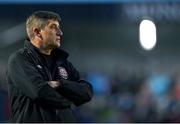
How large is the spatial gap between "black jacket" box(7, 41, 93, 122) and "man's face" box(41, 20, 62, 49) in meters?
0.09

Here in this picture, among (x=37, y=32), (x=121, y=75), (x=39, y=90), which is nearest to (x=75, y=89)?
(x=39, y=90)

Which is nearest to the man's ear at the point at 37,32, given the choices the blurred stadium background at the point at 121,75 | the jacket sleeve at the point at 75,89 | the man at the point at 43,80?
the man at the point at 43,80

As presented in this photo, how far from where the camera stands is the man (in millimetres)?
4219

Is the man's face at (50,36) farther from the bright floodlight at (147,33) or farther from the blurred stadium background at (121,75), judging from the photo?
the bright floodlight at (147,33)

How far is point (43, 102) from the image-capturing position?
13.9ft

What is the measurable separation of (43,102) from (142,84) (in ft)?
18.5

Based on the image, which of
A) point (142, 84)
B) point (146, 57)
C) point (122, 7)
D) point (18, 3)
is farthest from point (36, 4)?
point (146, 57)

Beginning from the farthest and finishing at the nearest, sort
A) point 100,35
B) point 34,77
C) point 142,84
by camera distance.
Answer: point 100,35 < point 142,84 < point 34,77

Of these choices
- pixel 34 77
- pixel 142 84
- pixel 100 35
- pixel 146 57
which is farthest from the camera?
pixel 100 35

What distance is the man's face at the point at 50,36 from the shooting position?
14.3ft

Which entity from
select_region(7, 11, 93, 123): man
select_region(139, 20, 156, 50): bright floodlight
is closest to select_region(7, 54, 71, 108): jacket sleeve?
select_region(7, 11, 93, 123): man

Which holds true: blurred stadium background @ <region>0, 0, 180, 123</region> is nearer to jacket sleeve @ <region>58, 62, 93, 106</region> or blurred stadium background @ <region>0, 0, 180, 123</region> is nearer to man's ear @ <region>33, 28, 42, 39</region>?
jacket sleeve @ <region>58, 62, 93, 106</region>

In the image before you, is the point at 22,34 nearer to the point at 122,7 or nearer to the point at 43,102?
the point at 122,7

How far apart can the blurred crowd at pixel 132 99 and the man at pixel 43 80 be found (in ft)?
15.1
